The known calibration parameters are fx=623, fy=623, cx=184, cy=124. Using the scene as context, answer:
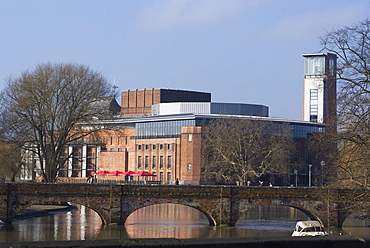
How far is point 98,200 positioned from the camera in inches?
1975

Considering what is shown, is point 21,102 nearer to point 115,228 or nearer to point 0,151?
point 0,151

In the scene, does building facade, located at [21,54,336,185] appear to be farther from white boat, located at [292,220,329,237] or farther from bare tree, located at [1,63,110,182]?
white boat, located at [292,220,329,237]

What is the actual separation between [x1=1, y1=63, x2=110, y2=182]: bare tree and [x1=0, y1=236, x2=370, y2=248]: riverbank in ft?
173

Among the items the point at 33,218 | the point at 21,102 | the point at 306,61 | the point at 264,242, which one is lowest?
the point at 33,218

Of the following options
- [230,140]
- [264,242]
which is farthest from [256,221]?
[264,242]

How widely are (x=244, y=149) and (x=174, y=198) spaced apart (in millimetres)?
45642

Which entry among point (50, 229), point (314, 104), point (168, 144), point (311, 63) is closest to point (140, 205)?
point (50, 229)

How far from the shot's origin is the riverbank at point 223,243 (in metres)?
9.81

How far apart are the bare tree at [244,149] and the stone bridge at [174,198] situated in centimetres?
3335

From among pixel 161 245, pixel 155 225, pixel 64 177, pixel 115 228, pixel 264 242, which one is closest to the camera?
pixel 161 245

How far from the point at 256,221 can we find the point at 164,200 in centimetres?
1284

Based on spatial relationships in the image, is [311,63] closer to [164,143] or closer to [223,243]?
[164,143]

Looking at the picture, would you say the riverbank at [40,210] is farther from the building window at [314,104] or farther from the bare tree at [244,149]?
the building window at [314,104]

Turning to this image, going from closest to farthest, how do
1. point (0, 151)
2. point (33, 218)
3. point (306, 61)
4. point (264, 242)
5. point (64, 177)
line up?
1. point (264, 242)
2. point (33, 218)
3. point (0, 151)
4. point (64, 177)
5. point (306, 61)
